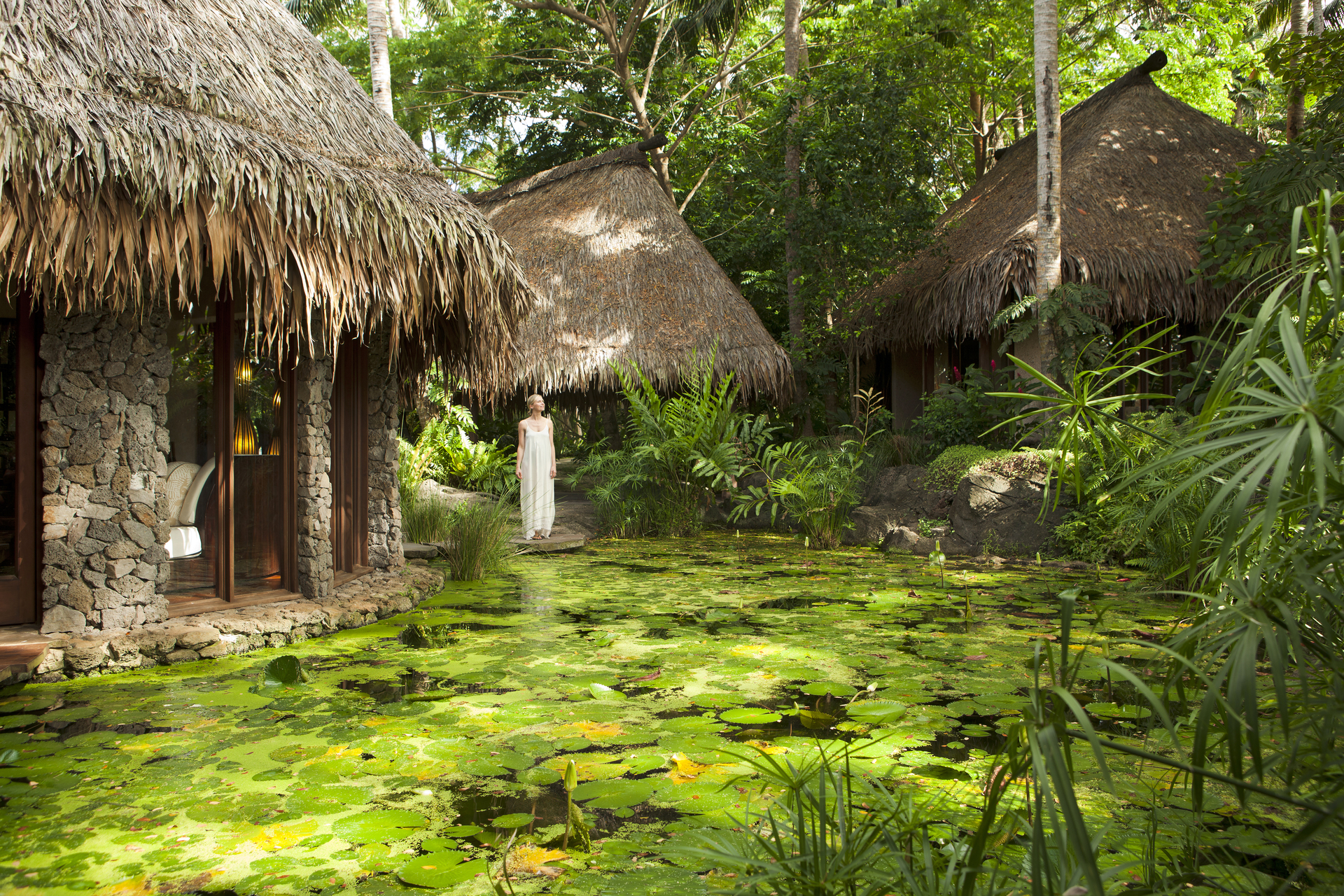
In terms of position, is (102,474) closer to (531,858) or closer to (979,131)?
(531,858)

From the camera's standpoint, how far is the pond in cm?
223

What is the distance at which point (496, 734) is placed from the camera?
3121mm

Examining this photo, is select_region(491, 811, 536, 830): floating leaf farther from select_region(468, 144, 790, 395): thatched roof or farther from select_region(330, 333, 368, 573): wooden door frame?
select_region(468, 144, 790, 395): thatched roof

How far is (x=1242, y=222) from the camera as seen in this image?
8609mm

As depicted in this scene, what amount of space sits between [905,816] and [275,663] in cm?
267

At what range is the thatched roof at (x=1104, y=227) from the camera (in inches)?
383

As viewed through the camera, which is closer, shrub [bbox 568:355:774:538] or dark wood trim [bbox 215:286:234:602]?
dark wood trim [bbox 215:286:234:602]

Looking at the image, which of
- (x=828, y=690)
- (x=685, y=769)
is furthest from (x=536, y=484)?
(x=685, y=769)

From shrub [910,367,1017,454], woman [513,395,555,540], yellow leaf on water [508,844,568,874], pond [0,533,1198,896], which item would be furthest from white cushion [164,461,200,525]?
shrub [910,367,1017,454]

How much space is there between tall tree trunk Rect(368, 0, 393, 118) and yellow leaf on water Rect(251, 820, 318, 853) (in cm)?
961

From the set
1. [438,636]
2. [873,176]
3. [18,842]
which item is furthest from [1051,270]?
[18,842]

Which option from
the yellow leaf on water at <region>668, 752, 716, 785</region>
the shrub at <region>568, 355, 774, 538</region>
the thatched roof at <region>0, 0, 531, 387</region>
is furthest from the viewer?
the shrub at <region>568, 355, 774, 538</region>

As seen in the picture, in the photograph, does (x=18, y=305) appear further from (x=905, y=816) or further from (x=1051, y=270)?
(x=1051, y=270)

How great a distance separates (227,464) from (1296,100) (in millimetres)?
10772
